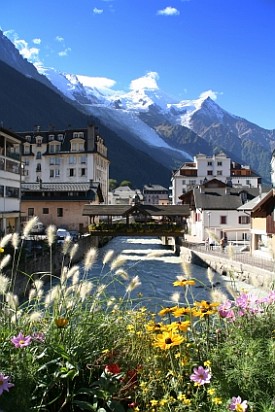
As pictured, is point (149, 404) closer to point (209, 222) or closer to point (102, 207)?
point (102, 207)

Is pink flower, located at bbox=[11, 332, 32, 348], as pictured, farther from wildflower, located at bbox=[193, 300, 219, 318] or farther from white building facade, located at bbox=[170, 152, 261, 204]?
white building facade, located at bbox=[170, 152, 261, 204]

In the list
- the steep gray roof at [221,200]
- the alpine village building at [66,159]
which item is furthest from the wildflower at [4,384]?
the alpine village building at [66,159]

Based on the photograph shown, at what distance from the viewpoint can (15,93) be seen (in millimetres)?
175750

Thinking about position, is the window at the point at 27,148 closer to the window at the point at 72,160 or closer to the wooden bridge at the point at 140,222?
the window at the point at 72,160

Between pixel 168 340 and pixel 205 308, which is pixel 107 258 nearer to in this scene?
pixel 205 308

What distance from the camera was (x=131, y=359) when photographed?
3.66 metres

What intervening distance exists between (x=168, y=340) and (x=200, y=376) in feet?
1.04

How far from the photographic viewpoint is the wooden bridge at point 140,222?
146ft

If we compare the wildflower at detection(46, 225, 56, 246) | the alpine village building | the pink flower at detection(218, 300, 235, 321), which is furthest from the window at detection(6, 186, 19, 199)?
the pink flower at detection(218, 300, 235, 321)

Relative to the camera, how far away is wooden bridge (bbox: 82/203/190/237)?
1753 inches

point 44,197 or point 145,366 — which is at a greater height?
point 44,197

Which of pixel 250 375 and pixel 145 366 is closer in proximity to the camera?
pixel 250 375

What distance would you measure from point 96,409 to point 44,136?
272 ft

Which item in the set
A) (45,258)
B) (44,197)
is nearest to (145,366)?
(45,258)
